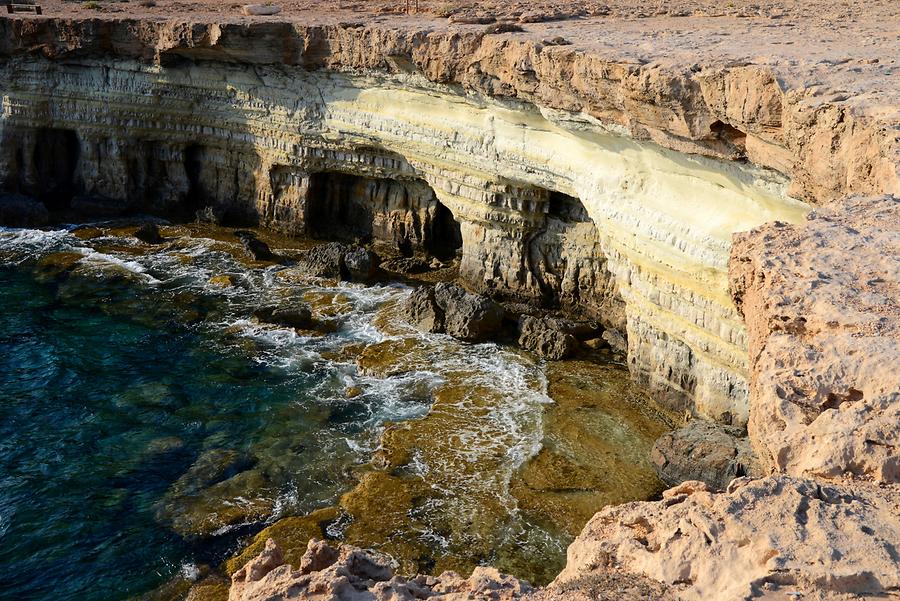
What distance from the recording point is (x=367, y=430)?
16828 millimetres

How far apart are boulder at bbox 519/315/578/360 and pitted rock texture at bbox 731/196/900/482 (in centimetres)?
1014

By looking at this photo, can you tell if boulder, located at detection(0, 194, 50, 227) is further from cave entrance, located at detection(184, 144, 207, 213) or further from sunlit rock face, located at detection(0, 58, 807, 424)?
cave entrance, located at detection(184, 144, 207, 213)

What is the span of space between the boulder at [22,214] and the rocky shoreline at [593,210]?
9cm

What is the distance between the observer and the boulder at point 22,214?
89.0ft

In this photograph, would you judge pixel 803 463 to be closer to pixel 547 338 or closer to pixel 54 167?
pixel 547 338

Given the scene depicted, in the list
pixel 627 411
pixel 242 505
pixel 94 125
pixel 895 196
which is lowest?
pixel 242 505

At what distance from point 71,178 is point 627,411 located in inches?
808

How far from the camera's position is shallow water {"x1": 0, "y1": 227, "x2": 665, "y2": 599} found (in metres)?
13.8

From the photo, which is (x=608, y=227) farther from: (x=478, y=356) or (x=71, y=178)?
(x=71, y=178)

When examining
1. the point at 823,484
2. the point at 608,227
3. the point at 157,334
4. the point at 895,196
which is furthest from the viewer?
the point at 157,334

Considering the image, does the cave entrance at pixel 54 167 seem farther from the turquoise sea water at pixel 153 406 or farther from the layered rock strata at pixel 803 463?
the layered rock strata at pixel 803 463

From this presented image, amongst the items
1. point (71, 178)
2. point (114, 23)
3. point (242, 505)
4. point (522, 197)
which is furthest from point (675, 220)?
point (71, 178)

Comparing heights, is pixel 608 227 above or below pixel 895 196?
below

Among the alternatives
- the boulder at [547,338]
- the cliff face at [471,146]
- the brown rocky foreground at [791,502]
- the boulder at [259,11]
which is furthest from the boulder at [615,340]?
the boulder at [259,11]
